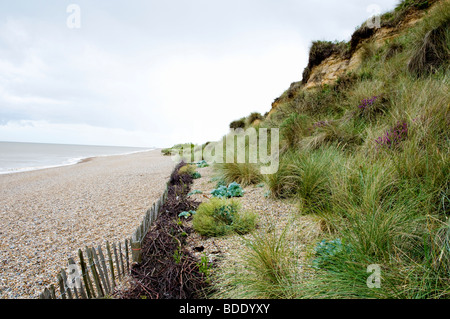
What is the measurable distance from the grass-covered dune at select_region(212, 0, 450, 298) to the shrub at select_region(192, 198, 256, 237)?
338 millimetres

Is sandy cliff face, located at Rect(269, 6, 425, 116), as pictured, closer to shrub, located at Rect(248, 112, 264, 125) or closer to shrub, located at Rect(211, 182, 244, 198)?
shrub, located at Rect(248, 112, 264, 125)

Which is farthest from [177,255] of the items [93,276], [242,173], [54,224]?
[54,224]

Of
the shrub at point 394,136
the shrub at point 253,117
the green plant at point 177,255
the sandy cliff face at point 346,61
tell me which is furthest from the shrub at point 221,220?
the shrub at point 253,117

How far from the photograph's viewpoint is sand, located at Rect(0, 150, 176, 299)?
2.57 metres

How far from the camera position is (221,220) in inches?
111

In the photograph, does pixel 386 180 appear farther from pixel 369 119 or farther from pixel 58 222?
pixel 58 222

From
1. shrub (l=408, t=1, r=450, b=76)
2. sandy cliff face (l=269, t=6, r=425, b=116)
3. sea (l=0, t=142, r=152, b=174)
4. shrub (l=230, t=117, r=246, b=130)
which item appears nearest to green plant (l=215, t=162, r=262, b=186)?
shrub (l=408, t=1, r=450, b=76)

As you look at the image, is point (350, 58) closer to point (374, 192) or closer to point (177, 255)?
point (374, 192)

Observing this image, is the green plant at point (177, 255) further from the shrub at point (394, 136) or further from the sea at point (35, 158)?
the sea at point (35, 158)

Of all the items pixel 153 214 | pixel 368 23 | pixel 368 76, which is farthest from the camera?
pixel 368 23

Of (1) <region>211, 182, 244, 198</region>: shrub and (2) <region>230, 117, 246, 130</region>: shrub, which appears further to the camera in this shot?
(2) <region>230, 117, 246, 130</region>: shrub
